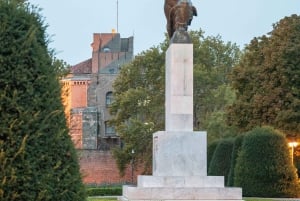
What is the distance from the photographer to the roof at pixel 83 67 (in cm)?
8256

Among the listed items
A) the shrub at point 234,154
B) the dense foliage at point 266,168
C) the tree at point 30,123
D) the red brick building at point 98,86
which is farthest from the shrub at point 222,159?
the red brick building at point 98,86

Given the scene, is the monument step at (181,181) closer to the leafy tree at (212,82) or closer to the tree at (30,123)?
the tree at (30,123)

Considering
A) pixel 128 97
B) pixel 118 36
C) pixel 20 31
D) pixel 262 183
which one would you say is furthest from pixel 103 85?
pixel 20 31

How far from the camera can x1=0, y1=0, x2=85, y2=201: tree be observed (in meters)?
5.79

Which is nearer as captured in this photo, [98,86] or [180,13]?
[180,13]

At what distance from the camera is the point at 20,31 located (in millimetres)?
5996

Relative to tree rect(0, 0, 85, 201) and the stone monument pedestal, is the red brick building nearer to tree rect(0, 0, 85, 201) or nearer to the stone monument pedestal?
the stone monument pedestal

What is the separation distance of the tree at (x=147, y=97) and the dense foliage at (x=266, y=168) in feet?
85.3

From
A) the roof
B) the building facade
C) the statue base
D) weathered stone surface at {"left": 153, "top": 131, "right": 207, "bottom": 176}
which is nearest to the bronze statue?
the statue base

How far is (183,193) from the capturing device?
18.5m

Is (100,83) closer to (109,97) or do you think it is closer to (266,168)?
(109,97)

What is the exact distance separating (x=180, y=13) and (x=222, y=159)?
15.6 meters

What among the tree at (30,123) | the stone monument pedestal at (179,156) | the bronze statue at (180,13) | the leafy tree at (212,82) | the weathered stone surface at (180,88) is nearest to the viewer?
the tree at (30,123)

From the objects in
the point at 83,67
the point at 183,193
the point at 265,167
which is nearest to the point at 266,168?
the point at 265,167
